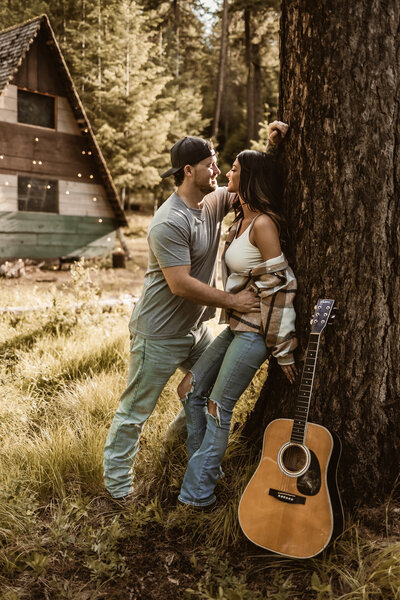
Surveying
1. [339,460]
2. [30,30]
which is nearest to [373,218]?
[339,460]

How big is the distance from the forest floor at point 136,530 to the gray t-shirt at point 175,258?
94 cm

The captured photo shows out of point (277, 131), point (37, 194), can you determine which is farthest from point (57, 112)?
point (277, 131)

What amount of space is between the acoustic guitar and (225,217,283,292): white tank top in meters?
0.48

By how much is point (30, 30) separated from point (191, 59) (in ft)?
69.1

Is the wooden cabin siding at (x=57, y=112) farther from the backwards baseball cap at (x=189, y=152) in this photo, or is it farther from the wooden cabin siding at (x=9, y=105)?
the backwards baseball cap at (x=189, y=152)

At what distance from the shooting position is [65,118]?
14.5 meters

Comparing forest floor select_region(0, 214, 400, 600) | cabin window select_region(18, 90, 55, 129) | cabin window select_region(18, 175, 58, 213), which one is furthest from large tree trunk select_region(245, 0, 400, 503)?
cabin window select_region(18, 90, 55, 129)

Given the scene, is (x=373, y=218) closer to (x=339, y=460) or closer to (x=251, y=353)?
(x=251, y=353)

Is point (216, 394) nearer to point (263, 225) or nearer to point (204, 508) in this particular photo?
point (204, 508)

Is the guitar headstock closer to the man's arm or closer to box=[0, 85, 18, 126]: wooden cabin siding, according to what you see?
the man's arm

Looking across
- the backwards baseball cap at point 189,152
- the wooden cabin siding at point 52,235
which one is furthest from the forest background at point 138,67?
the backwards baseball cap at point 189,152

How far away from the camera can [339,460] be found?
3.01 m

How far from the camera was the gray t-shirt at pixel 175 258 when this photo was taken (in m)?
3.29

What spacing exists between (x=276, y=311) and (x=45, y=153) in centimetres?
1277
